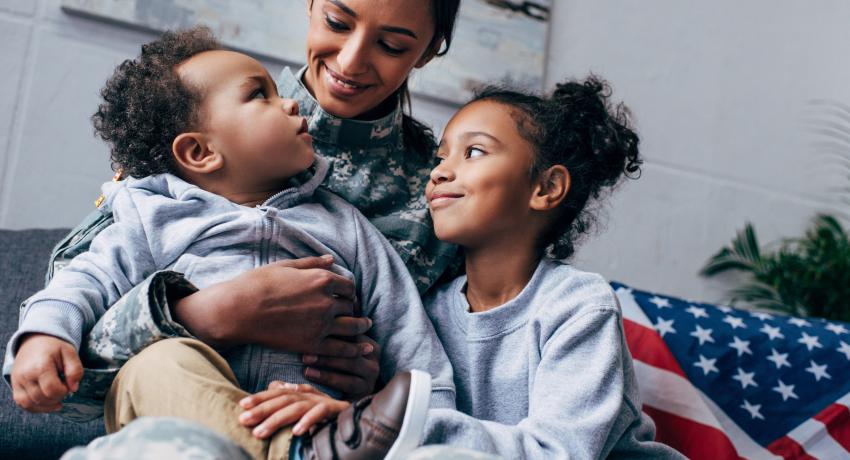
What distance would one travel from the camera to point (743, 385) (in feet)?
6.95

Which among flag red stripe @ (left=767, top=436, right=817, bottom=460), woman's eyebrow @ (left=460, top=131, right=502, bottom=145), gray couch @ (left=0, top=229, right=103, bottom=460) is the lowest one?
flag red stripe @ (left=767, top=436, right=817, bottom=460)

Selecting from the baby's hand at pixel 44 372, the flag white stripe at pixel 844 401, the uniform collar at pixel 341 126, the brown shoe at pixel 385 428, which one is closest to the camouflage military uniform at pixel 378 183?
the uniform collar at pixel 341 126

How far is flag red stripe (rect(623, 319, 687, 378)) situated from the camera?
2.11 meters

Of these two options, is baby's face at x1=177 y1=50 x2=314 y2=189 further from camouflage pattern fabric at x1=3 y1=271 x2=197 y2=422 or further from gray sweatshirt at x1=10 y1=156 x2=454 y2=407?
camouflage pattern fabric at x1=3 y1=271 x2=197 y2=422

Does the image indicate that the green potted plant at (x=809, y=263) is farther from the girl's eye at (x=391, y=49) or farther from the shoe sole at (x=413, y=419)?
the shoe sole at (x=413, y=419)

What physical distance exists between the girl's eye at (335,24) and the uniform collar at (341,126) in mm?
148

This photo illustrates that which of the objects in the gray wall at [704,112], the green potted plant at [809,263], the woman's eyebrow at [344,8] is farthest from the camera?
the gray wall at [704,112]

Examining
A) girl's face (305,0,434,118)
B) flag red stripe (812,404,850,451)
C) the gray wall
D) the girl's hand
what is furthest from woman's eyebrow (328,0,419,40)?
flag red stripe (812,404,850,451)

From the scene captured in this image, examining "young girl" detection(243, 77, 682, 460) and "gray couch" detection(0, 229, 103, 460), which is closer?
"young girl" detection(243, 77, 682, 460)

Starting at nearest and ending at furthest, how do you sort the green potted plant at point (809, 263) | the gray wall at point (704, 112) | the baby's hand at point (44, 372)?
the baby's hand at point (44, 372)
the green potted plant at point (809, 263)
the gray wall at point (704, 112)

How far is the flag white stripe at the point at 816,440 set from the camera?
6.86 feet

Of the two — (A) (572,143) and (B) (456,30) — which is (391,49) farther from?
(B) (456,30)

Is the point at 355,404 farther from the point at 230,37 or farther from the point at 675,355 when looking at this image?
the point at 230,37

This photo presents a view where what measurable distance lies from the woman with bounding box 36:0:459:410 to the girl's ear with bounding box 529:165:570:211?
221 mm
